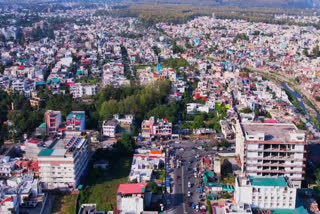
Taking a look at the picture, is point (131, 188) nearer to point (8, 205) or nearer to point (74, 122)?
point (8, 205)

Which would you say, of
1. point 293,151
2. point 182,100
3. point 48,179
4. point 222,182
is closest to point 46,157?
point 48,179

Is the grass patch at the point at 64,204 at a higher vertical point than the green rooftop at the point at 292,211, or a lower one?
lower

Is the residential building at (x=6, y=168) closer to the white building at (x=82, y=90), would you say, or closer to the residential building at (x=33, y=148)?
the residential building at (x=33, y=148)

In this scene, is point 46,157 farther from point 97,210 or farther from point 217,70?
point 217,70

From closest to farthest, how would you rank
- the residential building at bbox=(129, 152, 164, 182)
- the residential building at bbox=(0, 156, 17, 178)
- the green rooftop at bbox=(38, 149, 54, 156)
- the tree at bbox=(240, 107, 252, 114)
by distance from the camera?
the green rooftop at bbox=(38, 149, 54, 156)
the residential building at bbox=(129, 152, 164, 182)
the residential building at bbox=(0, 156, 17, 178)
the tree at bbox=(240, 107, 252, 114)

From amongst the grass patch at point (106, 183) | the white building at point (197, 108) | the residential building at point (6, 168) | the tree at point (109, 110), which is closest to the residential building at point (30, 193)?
the grass patch at point (106, 183)

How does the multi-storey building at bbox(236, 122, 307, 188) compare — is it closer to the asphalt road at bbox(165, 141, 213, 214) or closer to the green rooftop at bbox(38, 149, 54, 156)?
the asphalt road at bbox(165, 141, 213, 214)

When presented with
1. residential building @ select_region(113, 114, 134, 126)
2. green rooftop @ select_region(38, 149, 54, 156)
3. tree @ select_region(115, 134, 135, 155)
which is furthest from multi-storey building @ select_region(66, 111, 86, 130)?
green rooftop @ select_region(38, 149, 54, 156)
